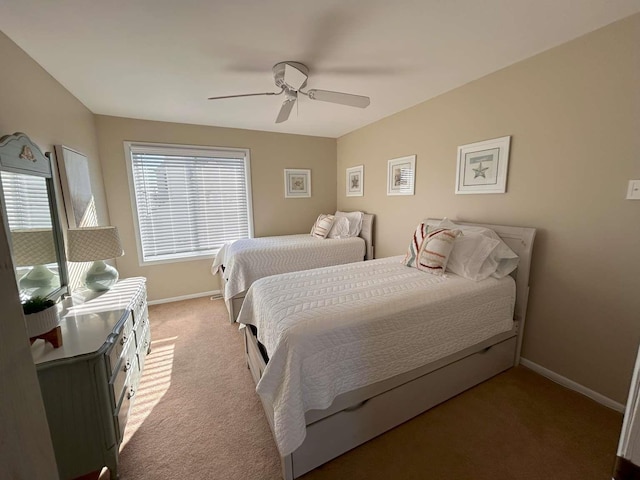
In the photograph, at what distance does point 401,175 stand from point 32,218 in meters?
3.22

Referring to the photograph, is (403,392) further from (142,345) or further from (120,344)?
(142,345)

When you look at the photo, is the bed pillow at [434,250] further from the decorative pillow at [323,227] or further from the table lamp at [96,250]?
the table lamp at [96,250]

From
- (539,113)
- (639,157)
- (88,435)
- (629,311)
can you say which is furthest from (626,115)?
(88,435)

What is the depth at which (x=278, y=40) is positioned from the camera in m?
1.67

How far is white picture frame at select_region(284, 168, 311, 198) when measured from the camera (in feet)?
13.4

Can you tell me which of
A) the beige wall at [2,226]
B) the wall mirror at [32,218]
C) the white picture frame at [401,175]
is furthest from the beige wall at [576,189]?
the wall mirror at [32,218]

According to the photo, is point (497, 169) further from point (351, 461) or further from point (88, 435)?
point (88, 435)

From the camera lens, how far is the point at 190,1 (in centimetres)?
133

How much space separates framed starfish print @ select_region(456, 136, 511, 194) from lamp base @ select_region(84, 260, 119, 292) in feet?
10.2

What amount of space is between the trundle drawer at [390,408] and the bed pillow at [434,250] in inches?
26.4

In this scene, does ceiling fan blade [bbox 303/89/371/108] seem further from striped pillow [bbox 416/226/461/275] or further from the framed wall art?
the framed wall art

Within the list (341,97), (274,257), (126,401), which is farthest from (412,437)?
(341,97)

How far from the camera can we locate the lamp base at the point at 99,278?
196cm

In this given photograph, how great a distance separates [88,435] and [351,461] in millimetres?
1309
